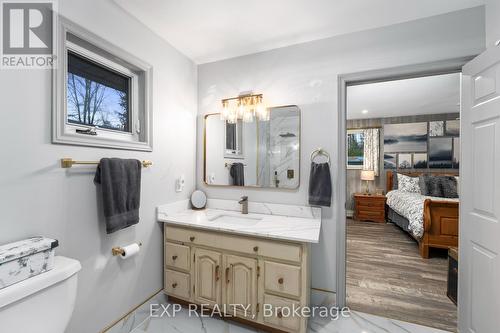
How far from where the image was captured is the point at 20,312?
37.5 inches

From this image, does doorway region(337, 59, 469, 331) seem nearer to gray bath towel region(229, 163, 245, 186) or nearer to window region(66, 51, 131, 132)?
gray bath towel region(229, 163, 245, 186)

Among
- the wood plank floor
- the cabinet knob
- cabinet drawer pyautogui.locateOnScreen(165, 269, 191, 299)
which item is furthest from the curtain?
cabinet drawer pyautogui.locateOnScreen(165, 269, 191, 299)

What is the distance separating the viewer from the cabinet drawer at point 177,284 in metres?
1.93

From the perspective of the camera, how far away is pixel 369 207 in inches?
199

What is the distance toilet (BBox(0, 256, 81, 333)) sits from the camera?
3.02 ft

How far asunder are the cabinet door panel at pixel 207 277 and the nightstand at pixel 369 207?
432 centimetres

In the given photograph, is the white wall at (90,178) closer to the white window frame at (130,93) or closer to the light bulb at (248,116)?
the white window frame at (130,93)

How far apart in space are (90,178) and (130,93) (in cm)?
79

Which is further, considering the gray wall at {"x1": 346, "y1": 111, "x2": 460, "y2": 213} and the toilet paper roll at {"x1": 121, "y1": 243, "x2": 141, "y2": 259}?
the gray wall at {"x1": 346, "y1": 111, "x2": 460, "y2": 213}

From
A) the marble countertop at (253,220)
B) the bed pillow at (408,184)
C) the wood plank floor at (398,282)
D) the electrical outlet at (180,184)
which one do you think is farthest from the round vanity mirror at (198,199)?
the bed pillow at (408,184)

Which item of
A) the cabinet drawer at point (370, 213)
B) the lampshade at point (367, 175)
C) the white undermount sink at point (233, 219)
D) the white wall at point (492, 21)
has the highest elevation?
the white wall at point (492, 21)

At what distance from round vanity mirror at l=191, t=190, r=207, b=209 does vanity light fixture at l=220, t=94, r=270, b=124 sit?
834mm

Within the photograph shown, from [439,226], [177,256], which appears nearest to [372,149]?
[439,226]

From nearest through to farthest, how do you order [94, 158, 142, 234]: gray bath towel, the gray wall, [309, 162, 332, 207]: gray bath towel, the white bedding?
[94, 158, 142, 234]: gray bath towel
[309, 162, 332, 207]: gray bath towel
the white bedding
the gray wall
